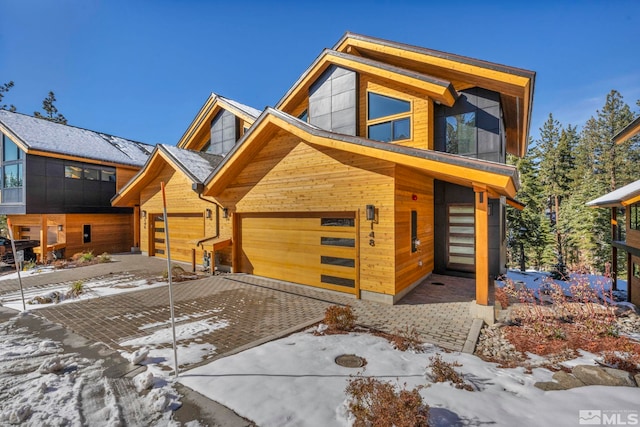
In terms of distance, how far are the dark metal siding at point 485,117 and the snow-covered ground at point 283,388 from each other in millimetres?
6893

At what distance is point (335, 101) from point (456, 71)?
4718 mm

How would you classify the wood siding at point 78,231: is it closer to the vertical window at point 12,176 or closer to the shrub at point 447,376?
the vertical window at point 12,176

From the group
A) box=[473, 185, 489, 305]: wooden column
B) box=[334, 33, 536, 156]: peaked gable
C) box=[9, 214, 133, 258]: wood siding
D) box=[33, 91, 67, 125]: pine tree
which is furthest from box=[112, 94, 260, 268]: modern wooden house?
box=[33, 91, 67, 125]: pine tree

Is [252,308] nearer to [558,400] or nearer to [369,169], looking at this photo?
[369,169]

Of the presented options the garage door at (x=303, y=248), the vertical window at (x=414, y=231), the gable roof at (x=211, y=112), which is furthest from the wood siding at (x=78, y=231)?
the vertical window at (x=414, y=231)

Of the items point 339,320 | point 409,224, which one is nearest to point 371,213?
point 409,224

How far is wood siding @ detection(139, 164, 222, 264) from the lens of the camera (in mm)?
12523

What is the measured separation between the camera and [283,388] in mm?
3680

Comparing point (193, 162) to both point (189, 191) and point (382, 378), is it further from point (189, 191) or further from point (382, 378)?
point (382, 378)

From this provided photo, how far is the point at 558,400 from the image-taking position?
3422mm

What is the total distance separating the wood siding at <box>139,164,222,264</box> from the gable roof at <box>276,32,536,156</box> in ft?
21.9

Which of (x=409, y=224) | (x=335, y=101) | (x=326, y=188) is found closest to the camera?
(x=409, y=224)

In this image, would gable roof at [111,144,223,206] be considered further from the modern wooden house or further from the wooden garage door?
the wooden garage door

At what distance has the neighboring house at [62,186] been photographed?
15.0m
